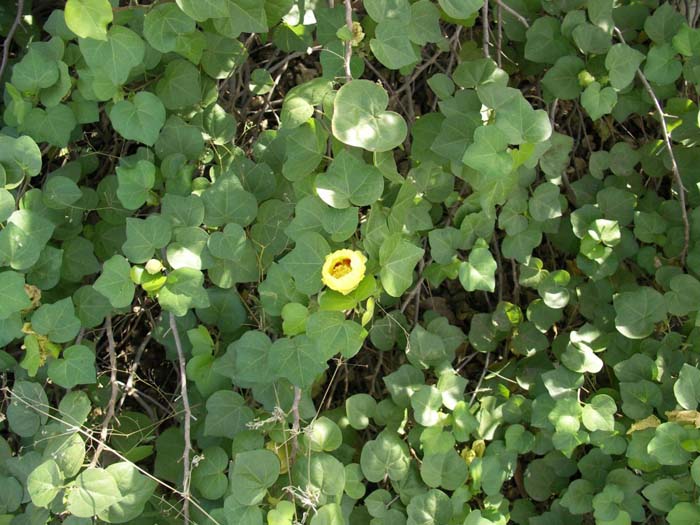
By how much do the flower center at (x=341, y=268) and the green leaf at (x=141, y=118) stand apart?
38cm

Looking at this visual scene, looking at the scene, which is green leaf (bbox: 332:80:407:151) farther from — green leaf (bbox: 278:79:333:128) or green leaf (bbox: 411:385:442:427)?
green leaf (bbox: 411:385:442:427)

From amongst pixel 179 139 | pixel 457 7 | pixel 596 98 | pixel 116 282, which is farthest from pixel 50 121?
pixel 596 98

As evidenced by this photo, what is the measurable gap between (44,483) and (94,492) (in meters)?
0.08

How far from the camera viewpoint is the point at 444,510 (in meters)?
1.33

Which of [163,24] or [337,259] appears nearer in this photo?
[337,259]

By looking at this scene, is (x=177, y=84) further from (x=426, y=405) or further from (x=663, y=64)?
(x=663, y=64)

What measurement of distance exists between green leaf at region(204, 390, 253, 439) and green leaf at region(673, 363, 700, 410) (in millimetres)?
698

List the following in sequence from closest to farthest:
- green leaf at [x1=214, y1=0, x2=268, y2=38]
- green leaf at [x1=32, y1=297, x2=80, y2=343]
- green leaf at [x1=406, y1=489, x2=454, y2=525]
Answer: green leaf at [x1=214, y1=0, x2=268, y2=38] < green leaf at [x1=32, y1=297, x2=80, y2=343] < green leaf at [x1=406, y1=489, x2=454, y2=525]

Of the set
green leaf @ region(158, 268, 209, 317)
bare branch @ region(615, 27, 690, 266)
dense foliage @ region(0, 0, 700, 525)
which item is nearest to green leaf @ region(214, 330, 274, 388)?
dense foliage @ region(0, 0, 700, 525)

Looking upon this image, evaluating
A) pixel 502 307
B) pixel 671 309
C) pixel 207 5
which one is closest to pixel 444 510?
pixel 502 307

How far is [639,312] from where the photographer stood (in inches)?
54.2

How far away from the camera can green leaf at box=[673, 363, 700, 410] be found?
4.06 ft

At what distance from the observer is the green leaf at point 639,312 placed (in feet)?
4.50

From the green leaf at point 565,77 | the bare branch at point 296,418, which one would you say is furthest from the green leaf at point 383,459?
the green leaf at point 565,77
